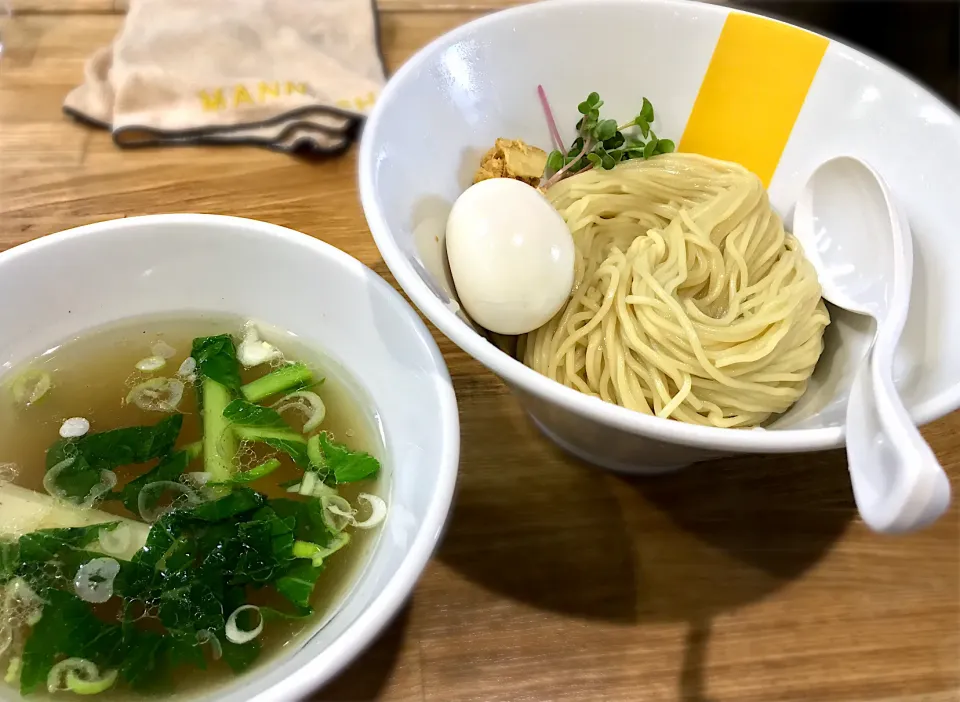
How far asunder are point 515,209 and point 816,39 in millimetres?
604

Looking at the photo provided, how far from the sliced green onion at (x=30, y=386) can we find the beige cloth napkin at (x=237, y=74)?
1.96ft

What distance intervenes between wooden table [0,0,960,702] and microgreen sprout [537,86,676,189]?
0.36 m

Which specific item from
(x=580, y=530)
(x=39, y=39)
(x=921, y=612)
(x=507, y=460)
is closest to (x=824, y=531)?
(x=921, y=612)

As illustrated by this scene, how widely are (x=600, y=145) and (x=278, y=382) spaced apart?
63 centimetres

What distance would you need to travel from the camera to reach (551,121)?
3.81ft

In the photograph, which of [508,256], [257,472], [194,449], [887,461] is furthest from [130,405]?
[887,461]

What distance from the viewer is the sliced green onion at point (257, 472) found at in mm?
938

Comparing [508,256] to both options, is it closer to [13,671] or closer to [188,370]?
[188,370]

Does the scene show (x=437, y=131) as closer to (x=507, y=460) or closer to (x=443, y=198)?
(x=443, y=198)

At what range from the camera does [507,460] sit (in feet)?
3.32

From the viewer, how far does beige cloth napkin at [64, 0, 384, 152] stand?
1.41 meters

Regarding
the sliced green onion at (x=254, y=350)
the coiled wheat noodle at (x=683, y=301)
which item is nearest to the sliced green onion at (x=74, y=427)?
the sliced green onion at (x=254, y=350)

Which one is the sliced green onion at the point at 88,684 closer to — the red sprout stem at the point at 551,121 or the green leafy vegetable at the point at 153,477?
the green leafy vegetable at the point at 153,477

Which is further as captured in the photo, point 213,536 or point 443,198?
point 443,198
